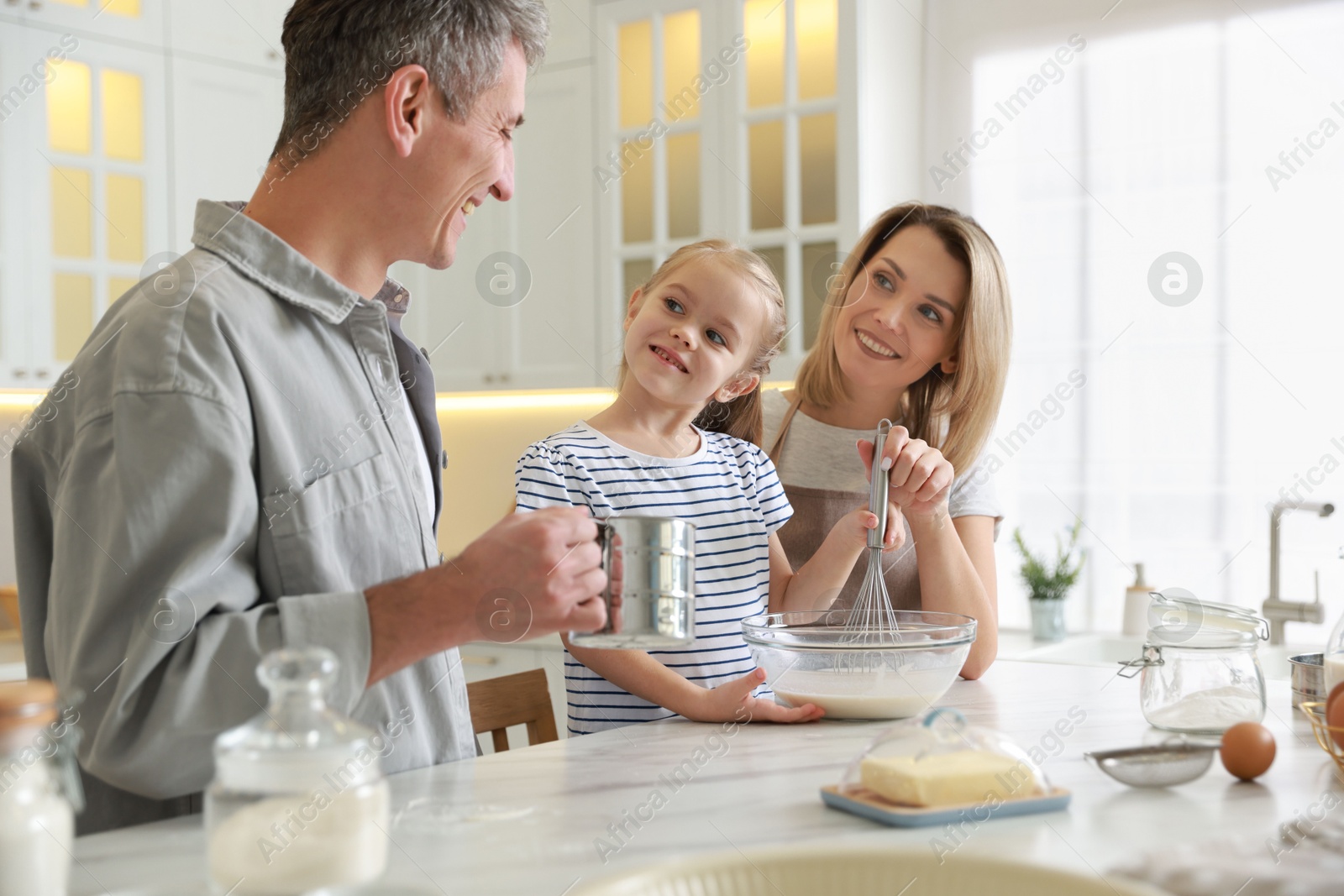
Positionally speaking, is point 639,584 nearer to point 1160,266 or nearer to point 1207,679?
point 1207,679

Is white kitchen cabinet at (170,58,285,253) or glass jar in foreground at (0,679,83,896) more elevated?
white kitchen cabinet at (170,58,285,253)

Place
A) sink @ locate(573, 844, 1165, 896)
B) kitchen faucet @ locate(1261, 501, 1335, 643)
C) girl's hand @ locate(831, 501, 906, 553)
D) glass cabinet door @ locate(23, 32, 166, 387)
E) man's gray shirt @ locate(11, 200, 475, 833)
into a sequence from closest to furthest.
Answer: sink @ locate(573, 844, 1165, 896), man's gray shirt @ locate(11, 200, 475, 833), girl's hand @ locate(831, 501, 906, 553), kitchen faucet @ locate(1261, 501, 1335, 643), glass cabinet door @ locate(23, 32, 166, 387)

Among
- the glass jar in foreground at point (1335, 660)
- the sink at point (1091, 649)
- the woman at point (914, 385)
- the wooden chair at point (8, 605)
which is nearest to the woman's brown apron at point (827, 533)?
the woman at point (914, 385)

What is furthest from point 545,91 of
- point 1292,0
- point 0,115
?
point 1292,0

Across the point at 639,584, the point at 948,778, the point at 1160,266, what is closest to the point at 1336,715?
the point at 948,778

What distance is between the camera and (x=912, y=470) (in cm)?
140

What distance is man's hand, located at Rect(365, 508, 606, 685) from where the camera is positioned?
33.8 inches

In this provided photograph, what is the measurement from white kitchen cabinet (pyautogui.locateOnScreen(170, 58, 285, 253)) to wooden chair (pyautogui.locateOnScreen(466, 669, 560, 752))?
207cm

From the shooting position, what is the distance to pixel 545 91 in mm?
3217

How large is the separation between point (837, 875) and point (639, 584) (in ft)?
0.81

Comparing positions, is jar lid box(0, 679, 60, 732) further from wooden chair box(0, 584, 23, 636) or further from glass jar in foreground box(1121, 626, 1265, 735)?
wooden chair box(0, 584, 23, 636)

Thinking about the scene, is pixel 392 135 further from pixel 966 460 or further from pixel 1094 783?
pixel 966 460

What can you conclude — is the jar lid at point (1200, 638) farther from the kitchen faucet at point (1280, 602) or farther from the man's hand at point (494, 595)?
the kitchen faucet at point (1280, 602)

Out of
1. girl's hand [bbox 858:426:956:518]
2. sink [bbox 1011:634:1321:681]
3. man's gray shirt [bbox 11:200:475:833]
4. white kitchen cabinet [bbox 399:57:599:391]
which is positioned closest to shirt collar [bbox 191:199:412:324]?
man's gray shirt [bbox 11:200:475:833]
